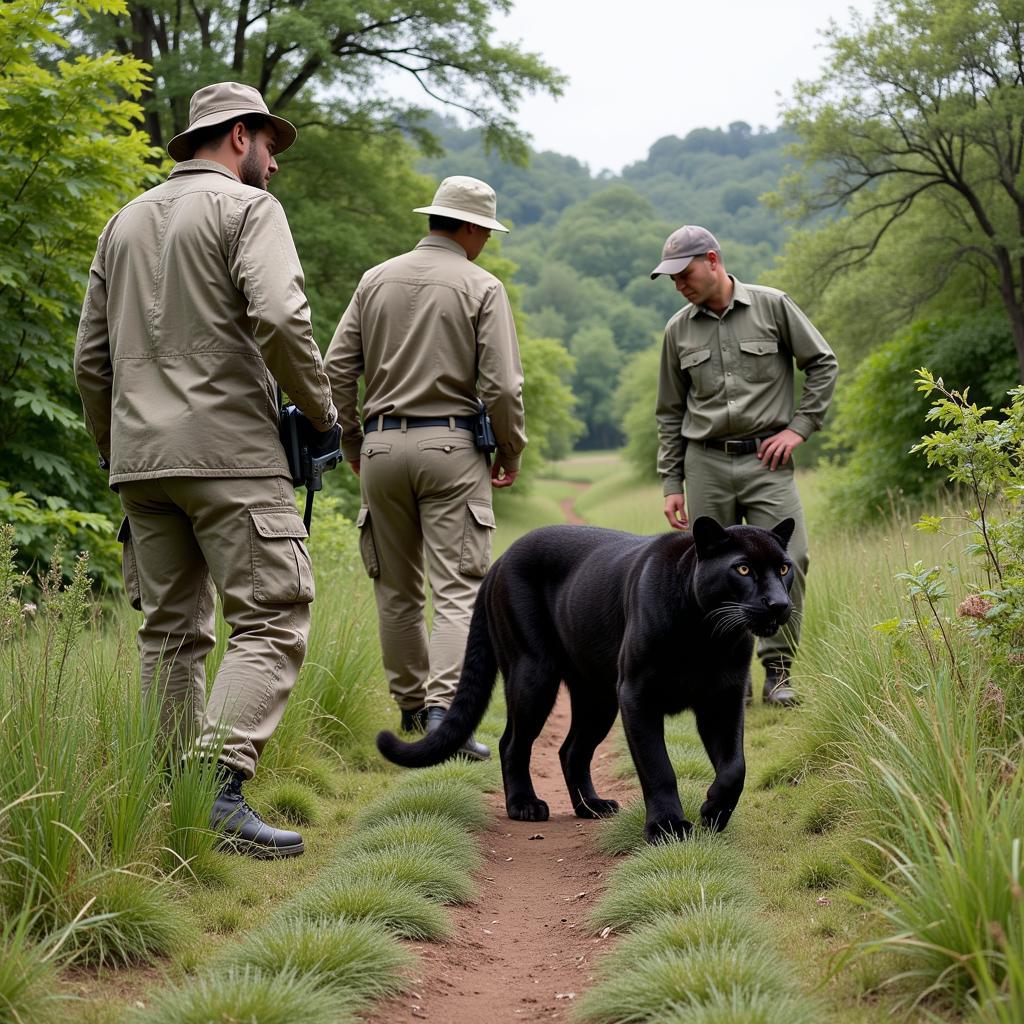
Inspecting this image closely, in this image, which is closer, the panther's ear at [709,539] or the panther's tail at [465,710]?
the panther's ear at [709,539]

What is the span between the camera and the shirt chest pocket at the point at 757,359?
6.69 m

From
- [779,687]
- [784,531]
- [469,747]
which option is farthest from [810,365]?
[469,747]

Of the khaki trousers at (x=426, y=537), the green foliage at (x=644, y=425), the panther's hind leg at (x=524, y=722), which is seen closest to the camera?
the panther's hind leg at (x=524, y=722)

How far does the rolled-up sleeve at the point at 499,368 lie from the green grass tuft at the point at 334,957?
10.9ft

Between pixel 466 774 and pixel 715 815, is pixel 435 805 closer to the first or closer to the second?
pixel 466 774

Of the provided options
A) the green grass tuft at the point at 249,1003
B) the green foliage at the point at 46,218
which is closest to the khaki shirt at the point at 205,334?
the green grass tuft at the point at 249,1003

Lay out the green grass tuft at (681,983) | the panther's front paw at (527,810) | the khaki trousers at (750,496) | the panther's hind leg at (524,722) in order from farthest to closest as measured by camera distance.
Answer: the khaki trousers at (750,496) → the panther's front paw at (527,810) → the panther's hind leg at (524,722) → the green grass tuft at (681,983)

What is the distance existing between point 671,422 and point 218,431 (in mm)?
3619

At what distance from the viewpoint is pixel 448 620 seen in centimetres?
623

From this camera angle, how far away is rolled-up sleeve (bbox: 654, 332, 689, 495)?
7.07 metres

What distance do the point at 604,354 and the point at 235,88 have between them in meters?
103

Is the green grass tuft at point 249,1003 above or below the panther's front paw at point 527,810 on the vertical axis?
above

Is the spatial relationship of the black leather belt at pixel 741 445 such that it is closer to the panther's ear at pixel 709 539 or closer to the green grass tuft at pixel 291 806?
the panther's ear at pixel 709 539

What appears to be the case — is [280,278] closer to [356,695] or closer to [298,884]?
[298,884]
